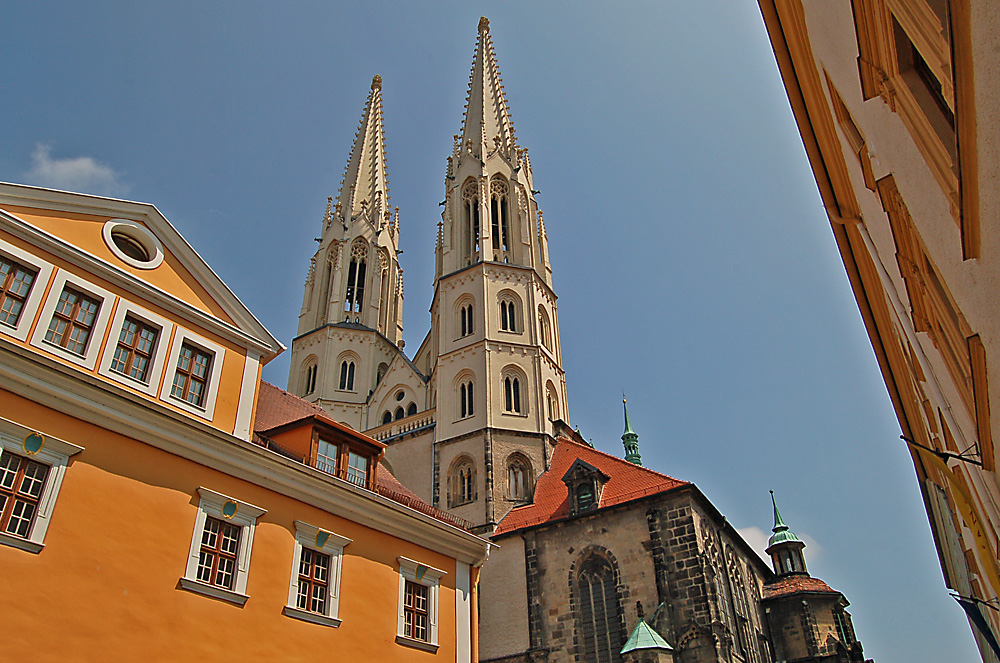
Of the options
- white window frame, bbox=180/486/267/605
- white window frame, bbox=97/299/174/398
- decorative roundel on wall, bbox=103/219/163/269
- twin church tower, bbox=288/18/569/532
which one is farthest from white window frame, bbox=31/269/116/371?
twin church tower, bbox=288/18/569/532

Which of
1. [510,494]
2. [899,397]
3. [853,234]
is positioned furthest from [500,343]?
[853,234]

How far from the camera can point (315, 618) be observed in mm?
13023

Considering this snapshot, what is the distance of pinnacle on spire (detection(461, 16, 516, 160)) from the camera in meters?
42.8

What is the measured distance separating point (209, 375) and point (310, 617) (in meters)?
4.88

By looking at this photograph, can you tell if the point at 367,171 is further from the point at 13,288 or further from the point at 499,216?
the point at 13,288

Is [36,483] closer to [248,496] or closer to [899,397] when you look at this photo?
[248,496]

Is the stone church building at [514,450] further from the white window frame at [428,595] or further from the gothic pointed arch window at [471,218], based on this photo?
the white window frame at [428,595]

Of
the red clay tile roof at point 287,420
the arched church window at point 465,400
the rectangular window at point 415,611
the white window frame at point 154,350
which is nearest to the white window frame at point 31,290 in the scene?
the white window frame at point 154,350

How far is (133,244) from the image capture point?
45.1 feet

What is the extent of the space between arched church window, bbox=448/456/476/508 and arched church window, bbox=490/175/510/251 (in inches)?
484

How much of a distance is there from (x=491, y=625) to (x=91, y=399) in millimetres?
20008

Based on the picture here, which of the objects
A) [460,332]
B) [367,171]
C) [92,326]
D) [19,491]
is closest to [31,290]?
[92,326]

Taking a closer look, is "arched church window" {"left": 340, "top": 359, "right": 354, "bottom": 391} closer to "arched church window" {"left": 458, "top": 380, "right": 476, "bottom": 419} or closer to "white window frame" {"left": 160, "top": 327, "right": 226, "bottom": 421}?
"arched church window" {"left": 458, "top": 380, "right": 476, "bottom": 419}

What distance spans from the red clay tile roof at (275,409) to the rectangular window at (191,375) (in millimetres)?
1678
